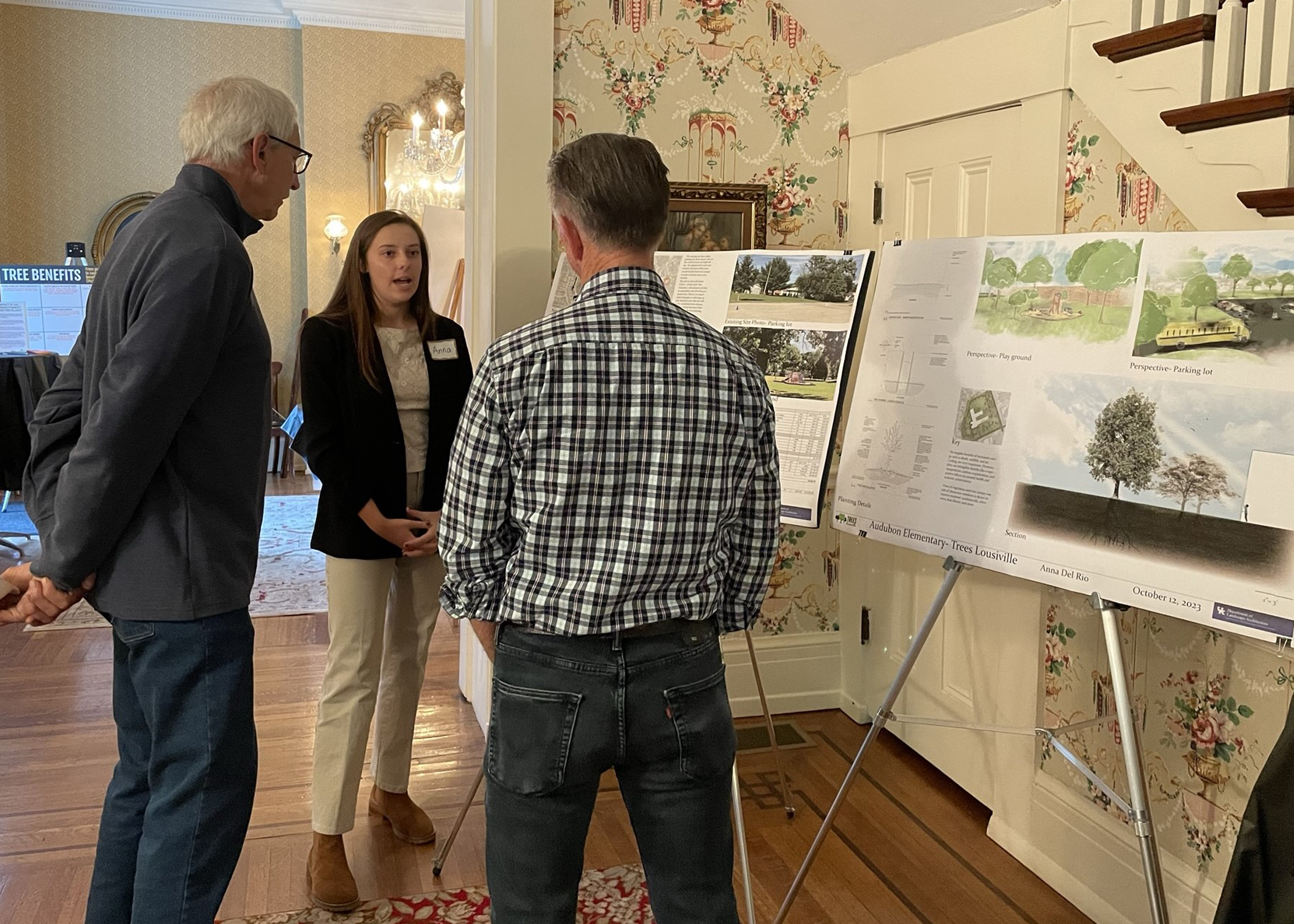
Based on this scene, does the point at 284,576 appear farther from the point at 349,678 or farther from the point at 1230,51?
the point at 1230,51

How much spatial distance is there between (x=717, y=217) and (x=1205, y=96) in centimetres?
160

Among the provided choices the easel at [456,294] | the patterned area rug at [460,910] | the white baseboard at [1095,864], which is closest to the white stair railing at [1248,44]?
the white baseboard at [1095,864]

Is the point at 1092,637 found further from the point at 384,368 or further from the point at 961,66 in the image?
the point at 384,368

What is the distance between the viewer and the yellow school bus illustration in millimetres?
1754

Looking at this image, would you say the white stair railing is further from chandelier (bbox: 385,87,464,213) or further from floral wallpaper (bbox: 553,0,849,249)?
chandelier (bbox: 385,87,464,213)

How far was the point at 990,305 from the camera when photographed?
219 cm

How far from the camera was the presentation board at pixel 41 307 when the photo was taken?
6.16 meters

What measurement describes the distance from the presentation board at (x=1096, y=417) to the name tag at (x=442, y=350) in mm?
973

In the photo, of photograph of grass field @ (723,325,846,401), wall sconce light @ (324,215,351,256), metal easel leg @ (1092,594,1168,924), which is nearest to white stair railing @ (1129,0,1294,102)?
photograph of grass field @ (723,325,846,401)

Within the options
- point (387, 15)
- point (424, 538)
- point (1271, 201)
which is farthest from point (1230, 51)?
point (387, 15)

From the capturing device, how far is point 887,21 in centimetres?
318

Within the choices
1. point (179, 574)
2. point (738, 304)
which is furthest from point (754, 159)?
point (179, 574)

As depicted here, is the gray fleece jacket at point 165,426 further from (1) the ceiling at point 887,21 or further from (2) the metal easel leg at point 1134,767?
(1) the ceiling at point 887,21

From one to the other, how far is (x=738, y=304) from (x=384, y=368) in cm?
88
